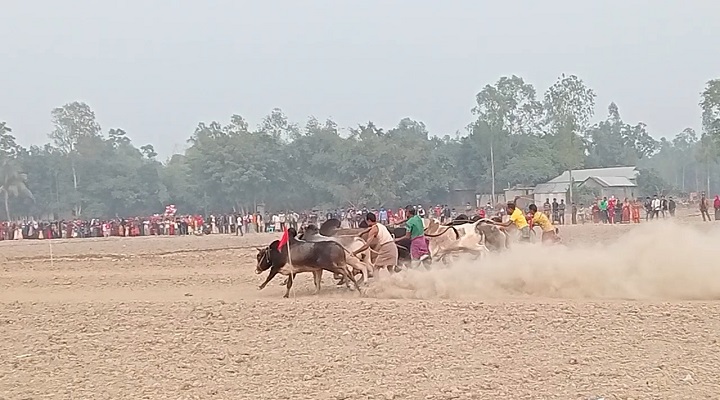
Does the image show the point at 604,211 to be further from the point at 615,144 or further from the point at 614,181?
the point at 615,144

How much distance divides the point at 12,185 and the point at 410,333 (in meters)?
71.7

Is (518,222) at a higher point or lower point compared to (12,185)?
lower

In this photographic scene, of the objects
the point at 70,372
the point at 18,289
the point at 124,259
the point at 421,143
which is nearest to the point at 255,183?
the point at 421,143

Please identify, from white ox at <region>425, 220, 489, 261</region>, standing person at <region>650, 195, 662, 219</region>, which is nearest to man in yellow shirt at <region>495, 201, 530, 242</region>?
white ox at <region>425, 220, 489, 261</region>

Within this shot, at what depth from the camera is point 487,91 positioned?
88.6 metres

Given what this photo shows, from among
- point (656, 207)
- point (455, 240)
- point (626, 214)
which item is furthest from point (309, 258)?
point (656, 207)

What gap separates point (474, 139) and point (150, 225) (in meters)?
41.2

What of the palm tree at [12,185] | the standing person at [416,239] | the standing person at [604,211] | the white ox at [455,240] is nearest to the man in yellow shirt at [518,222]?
the white ox at [455,240]

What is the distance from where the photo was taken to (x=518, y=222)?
16.7 metres

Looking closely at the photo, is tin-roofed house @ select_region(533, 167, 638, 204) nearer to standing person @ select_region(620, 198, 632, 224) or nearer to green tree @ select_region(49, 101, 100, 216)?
standing person @ select_region(620, 198, 632, 224)

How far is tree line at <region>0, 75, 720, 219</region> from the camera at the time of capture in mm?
72000

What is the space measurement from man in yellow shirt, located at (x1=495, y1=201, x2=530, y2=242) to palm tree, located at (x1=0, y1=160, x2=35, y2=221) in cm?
6666

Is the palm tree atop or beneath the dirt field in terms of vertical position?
atop

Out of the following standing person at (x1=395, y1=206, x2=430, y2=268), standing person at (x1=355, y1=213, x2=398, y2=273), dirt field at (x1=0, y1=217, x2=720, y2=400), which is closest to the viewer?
dirt field at (x1=0, y1=217, x2=720, y2=400)
